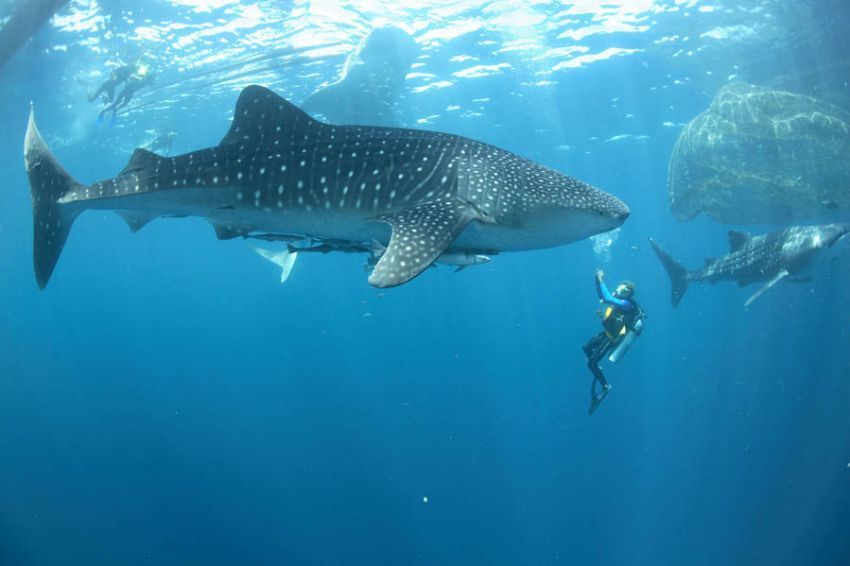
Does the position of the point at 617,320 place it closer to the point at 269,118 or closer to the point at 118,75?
the point at 269,118

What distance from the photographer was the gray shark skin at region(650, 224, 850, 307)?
43.7ft

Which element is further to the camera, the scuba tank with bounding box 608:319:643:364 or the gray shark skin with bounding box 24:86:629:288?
the scuba tank with bounding box 608:319:643:364

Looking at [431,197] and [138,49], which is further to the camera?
[138,49]

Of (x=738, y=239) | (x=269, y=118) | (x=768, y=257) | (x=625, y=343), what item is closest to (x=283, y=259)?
(x=625, y=343)

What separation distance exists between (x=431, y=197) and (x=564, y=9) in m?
17.5

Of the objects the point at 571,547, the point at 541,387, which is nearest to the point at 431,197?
the point at 571,547

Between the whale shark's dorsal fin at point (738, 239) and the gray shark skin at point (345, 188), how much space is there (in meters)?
12.4

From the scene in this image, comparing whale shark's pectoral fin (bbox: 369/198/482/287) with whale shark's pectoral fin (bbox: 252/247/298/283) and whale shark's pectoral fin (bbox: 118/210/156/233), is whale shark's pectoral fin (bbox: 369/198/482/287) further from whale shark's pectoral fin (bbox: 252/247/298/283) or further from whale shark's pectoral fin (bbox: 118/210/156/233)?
whale shark's pectoral fin (bbox: 252/247/298/283)

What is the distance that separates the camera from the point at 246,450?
73.3 ft

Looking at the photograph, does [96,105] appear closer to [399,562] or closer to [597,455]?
[399,562]

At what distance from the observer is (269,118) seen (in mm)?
5883

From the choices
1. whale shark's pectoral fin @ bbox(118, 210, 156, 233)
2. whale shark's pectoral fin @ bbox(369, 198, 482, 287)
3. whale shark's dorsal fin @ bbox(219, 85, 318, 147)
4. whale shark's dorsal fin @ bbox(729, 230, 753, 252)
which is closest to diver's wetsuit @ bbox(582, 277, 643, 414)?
whale shark's pectoral fin @ bbox(369, 198, 482, 287)

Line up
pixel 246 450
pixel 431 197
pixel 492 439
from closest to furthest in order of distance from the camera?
1. pixel 431 197
2. pixel 246 450
3. pixel 492 439

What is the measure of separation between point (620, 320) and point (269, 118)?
7.85 metres
